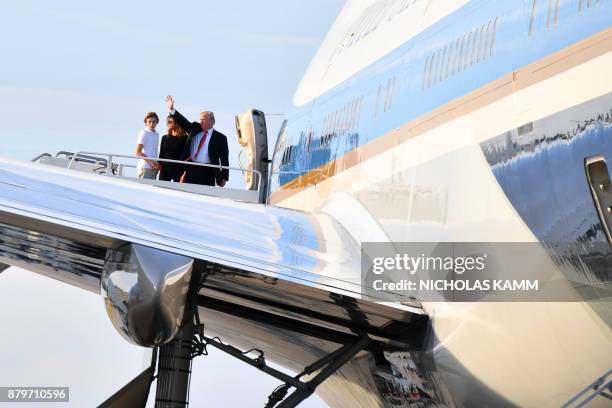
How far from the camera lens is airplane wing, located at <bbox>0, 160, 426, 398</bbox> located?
24.1ft

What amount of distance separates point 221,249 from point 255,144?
7559 mm

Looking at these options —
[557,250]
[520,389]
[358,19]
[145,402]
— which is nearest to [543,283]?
[557,250]

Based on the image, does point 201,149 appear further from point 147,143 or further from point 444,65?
point 444,65

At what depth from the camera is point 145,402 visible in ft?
29.3

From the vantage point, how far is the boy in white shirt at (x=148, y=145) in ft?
50.5

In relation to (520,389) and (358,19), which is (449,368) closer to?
(520,389)

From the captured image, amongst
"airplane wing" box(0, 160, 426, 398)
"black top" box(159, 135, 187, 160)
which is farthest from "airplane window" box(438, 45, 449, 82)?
"black top" box(159, 135, 187, 160)

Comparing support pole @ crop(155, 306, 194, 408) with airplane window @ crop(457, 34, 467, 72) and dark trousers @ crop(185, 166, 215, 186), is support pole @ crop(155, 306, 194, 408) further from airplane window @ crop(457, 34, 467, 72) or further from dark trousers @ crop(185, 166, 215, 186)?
dark trousers @ crop(185, 166, 215, 186)

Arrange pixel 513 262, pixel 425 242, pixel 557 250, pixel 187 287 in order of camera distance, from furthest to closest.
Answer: pixel 425 242 < pixel 187 287 < pixel 513 262 < pixel 557 250

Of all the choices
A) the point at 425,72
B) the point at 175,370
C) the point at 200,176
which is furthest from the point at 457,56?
the point at 200,176

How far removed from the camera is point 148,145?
1552 cm

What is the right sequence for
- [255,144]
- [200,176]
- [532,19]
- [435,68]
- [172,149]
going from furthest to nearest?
[255,144] < [172,149] < [200,176] < [435,68] < [532,19]

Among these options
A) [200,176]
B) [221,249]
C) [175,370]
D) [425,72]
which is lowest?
[175,370]

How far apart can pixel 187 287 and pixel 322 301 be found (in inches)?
43.7
